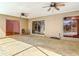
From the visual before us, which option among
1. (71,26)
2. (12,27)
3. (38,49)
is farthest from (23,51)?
(12,27)

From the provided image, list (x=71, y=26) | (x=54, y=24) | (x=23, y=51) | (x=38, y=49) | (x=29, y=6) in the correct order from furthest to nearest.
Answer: (x=54, y=24) → (x=71, y=26) → (x=29, y=6) → (x=38, y=49) → (x=23, y=51)

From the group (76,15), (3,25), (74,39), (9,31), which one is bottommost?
(74,39)

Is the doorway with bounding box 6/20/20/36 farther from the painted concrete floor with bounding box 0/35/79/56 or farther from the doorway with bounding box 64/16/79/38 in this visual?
the doorway with bounding box 64/16/79/38

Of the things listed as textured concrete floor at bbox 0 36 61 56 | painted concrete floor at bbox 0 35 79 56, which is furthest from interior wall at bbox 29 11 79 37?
textured concrete floor at bbox 0 36 61 56

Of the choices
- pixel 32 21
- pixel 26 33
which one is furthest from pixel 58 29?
pixel 26 33

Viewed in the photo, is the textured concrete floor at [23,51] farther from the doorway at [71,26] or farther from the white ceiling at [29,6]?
the doorway at [71,26]

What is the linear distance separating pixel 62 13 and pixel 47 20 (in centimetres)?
174

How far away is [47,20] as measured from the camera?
852 centimetres

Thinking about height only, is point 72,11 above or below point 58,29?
above

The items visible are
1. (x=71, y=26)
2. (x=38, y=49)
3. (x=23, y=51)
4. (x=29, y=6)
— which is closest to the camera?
(x=23, y=51)

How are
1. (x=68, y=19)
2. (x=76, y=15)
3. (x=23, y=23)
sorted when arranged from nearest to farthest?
(x=76, y=15) < (x=68, y=19) < (x=23, y=23)

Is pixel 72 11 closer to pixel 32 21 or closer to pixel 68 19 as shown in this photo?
pixel 68 19

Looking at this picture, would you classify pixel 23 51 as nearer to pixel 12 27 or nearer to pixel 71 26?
pixel 71 26

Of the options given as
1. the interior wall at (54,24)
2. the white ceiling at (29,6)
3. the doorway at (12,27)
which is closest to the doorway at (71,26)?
the interior wall at (54,24)
